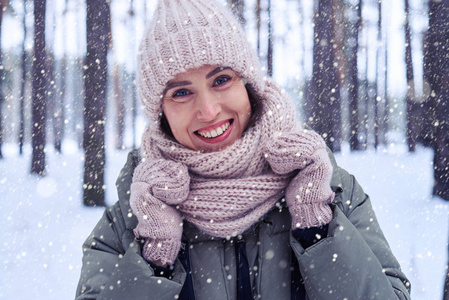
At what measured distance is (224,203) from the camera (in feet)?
3.68

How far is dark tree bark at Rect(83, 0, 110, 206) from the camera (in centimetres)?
310

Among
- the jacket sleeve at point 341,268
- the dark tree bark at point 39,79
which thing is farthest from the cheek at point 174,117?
the dark tree bark at point 39,79

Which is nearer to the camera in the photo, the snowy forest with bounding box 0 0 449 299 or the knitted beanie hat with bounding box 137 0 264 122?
the knitted beanie hat with bounding box 137 0 264 122

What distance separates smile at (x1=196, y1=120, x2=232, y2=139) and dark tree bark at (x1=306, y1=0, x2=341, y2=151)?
1971mm

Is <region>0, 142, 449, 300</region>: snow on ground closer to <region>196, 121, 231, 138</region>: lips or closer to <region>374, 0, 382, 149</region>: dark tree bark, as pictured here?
<region>374, 0, 382, 149</region>: dark tree bark

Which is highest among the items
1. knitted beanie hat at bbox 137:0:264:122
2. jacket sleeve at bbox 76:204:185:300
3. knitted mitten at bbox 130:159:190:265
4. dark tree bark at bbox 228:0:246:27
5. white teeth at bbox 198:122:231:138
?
dark tree bark at bbox 228:0:246:27

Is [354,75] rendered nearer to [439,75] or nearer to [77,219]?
[439,75]

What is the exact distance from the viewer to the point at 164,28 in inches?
45.6

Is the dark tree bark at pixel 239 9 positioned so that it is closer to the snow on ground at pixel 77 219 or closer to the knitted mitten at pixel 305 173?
the snow on ground at pixel 77 219

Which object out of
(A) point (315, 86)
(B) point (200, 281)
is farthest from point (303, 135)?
(A) point (315, 86)

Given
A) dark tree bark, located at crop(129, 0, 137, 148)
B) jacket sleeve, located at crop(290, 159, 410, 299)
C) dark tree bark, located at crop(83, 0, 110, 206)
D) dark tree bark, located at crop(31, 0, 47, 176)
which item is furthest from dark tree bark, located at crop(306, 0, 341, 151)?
dark tree bark, located at crop(31, 0, 47, 176)

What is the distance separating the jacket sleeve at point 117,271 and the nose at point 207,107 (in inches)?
17.4

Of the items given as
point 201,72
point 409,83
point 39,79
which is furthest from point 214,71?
point 39,79

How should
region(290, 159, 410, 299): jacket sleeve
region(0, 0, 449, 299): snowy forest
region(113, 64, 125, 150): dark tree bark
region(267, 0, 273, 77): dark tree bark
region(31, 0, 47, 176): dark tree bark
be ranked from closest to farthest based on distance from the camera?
region(290, 159, 410, 299): jacket sleeve, region(0, 0, 449, 299): snowy forest, region(267, 0, 273, 77): dark tree bark, region(113, 64, 125, 150): dark tree bark, region(31, 0, 47, 176): dark tree bark
